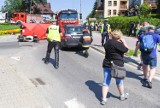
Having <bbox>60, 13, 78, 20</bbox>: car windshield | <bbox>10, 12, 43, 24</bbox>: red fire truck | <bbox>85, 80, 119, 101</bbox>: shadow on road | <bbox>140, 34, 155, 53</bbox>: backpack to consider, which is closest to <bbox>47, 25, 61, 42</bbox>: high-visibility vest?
<bbox>85, 80, 119, 101</bbox>: shadow on road

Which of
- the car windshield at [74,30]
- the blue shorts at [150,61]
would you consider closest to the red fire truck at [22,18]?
the car windshield at [74,30]

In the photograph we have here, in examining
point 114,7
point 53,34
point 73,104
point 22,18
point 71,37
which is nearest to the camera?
point 73,104

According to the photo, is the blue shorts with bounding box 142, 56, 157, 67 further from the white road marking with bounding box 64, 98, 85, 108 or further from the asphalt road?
the white road marking with bounding box 64, 98, 85, 108

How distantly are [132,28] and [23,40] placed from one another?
12885mm

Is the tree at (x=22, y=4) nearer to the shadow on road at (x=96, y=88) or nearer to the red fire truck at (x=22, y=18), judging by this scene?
the red fire truck at (x=22, y=18)

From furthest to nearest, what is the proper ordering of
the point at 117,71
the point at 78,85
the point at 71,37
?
the point at 71,37 < the point at 78,85 < the point at 117,71

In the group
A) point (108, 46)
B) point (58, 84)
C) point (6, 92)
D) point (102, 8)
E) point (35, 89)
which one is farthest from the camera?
point (102, 8)

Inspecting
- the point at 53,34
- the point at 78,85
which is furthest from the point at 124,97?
the point at 53,34

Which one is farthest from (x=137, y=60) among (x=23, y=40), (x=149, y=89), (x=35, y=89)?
(x=23, y=40)

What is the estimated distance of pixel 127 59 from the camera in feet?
50.9

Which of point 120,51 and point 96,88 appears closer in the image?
point 120,51

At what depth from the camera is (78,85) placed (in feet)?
31.9

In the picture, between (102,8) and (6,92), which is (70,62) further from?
(102,8)

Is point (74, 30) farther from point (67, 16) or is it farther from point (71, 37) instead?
point (67, 16)
